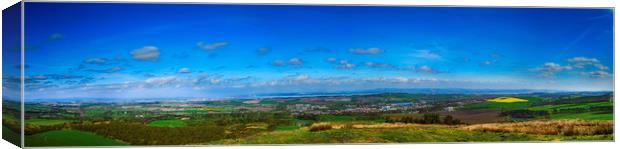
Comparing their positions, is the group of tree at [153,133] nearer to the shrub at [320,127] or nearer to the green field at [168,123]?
the green field at [168,123]

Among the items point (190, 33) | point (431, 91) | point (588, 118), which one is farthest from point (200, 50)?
point (588, 118)

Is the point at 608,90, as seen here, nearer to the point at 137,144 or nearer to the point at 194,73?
the point at 194,73

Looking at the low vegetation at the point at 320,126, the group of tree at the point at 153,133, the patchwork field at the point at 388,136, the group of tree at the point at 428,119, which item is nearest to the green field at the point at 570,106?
the patchwork field at the point at 388,136

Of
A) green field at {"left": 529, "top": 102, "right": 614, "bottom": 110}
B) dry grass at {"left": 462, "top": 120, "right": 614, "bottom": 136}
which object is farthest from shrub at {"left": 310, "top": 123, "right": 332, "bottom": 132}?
green field at {"left": 529, "top": 102, "right": 614, "bottom": 110}

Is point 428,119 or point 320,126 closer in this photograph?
point 320,126

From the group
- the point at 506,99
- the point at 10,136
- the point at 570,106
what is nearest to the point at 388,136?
the point at 506,99

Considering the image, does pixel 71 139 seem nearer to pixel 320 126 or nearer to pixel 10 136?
pixel 10 136
